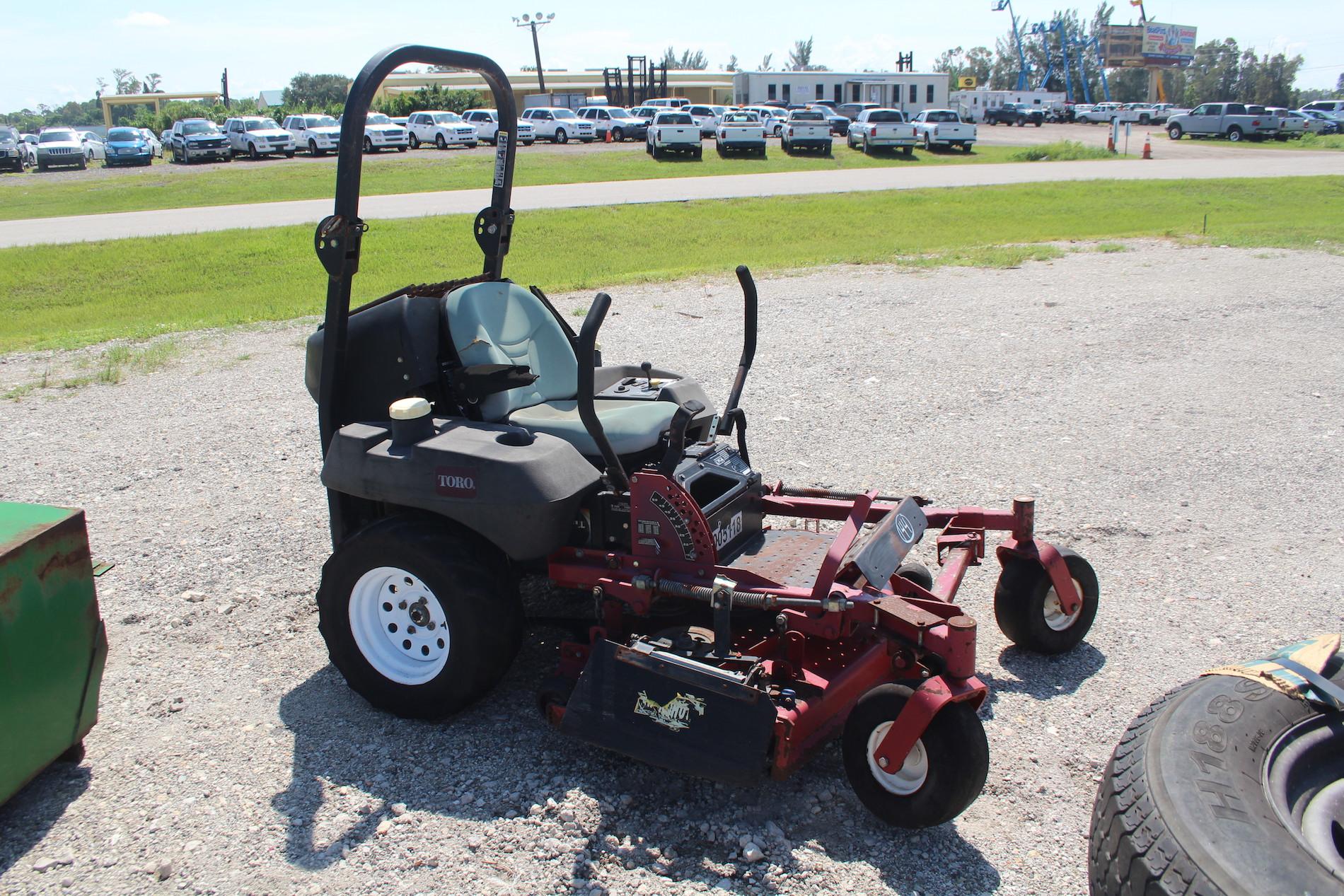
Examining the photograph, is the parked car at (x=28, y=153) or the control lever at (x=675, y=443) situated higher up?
the parked car at (x=28, y=153)

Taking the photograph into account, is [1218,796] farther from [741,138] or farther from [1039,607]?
[741,138]

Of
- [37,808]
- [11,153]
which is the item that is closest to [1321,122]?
[11,153]

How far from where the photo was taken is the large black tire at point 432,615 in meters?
3.70

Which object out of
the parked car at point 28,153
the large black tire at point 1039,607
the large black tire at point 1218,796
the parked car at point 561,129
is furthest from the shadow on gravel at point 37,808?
the parked car at point 561,129

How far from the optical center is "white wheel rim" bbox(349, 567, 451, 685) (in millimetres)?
3836

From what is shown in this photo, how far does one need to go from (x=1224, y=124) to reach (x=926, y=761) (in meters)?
52.0

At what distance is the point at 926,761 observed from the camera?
3152 millimetres

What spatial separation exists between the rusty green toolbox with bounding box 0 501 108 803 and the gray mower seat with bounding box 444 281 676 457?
1.51 meters

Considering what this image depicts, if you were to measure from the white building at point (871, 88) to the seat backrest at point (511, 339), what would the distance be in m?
63.7

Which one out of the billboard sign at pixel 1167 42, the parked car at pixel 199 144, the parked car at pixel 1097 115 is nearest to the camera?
the parked car at pixel 199 144

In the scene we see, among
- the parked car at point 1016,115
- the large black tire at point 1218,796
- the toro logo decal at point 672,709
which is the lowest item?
the toro logo decal at point 672,709

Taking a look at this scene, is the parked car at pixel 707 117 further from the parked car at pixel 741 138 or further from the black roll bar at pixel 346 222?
the black roll bar at pixel 346 222

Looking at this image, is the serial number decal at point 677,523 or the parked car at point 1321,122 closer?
the serial number decal at point 677,523

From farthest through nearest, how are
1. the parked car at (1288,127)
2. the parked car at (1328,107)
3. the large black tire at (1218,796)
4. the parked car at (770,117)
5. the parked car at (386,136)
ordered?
the parked car at (1328,107) → the parked car at (1288,127) → the parked car at (770,117) → the parked car at (386,136) → the large black tire at (1218,796)
